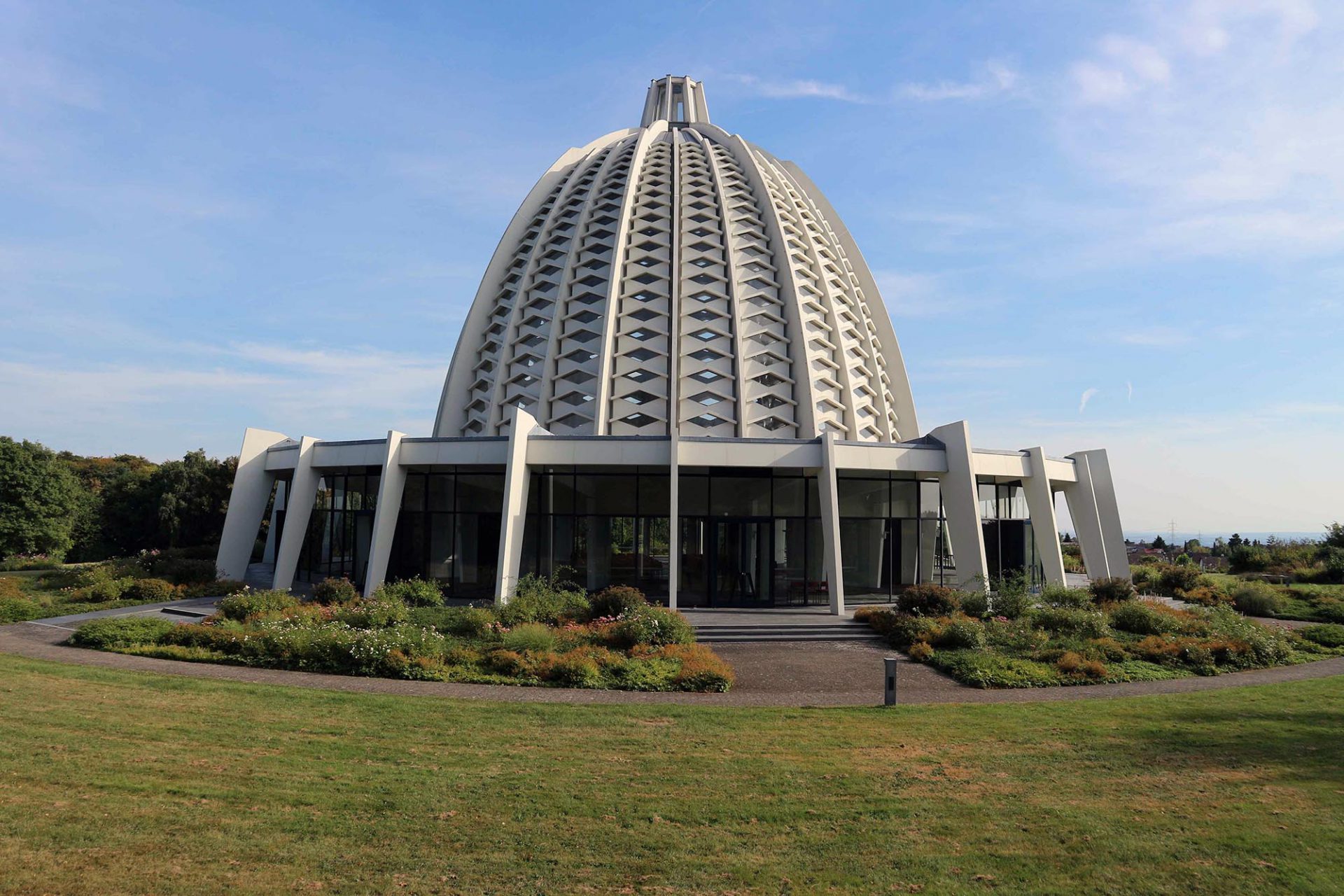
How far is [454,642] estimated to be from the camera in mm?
17344

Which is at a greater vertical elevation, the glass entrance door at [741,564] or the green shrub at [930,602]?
the glass entrance door at [741,564]

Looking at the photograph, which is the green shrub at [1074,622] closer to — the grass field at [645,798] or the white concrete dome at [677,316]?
the grass field at [645,798]

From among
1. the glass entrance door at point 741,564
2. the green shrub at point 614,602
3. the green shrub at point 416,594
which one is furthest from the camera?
the glass entrance door at point 741,564

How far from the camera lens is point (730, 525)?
27000 mm

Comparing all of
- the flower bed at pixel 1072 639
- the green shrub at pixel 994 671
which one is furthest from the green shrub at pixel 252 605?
the green shrub at pixel 994 671

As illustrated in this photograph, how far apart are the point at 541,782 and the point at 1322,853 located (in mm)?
7462

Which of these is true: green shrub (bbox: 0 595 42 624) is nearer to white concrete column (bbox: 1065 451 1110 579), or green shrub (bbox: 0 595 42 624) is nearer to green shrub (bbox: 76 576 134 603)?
green shrub (bbox: 76 576 134 603)

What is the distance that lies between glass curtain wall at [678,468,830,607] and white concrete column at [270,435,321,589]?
1333cm

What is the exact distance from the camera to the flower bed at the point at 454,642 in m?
14.7

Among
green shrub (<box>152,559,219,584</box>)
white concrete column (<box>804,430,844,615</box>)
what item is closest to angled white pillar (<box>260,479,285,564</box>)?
green shrub (<box>152,559,219,584</box>)

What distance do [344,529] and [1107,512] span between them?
98.3 ft

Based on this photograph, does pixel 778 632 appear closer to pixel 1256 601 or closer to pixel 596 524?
pixel 596 524

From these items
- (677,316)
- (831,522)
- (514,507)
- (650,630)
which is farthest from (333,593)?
(677,316)

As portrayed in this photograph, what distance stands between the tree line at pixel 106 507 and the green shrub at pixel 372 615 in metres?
27.4
